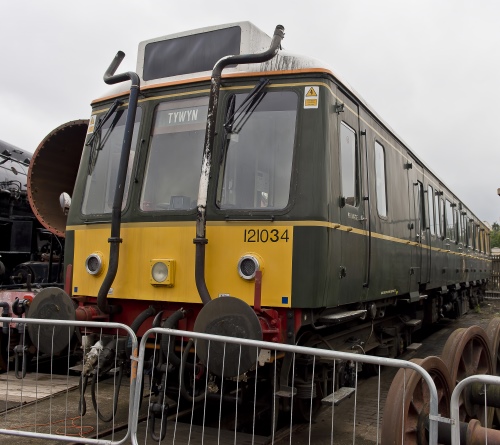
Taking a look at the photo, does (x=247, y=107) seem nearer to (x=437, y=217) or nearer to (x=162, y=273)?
(x=162, y=273)

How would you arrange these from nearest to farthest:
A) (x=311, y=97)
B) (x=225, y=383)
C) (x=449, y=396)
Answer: (x=449, y=396) < (x=311, y=97) < (x=225, y=383)

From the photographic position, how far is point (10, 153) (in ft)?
37.6

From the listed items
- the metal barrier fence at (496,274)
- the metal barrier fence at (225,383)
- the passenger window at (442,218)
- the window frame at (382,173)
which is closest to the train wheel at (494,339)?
the metal barrier fence at (225,383)

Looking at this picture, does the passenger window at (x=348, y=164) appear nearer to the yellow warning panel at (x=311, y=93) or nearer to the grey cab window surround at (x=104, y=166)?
the yellow warning panel at (x=311, y=93)

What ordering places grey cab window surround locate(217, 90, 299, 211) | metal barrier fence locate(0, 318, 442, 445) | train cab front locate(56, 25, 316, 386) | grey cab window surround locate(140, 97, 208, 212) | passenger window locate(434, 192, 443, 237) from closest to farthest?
metal barrier fence locate(0, 318, 442, 445), train cab front locate(56, 25, 316, 386), grey cab window surround locate(217, 90, 299, 211), grey cab window surround locate(140, 97, 208, 212), passenger window locate(434, 192, 443, 237)

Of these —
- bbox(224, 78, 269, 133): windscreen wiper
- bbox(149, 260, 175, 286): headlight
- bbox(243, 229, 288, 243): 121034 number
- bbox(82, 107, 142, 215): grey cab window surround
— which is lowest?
→ bbox(149, 260, 175, 286): headlight

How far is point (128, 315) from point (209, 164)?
5.63ft

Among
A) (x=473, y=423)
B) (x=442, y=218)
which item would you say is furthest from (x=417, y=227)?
(x=473, y=423)

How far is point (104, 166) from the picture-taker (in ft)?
18.6

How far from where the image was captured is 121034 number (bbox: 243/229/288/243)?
4.58 m

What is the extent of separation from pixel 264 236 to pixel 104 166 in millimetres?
2047

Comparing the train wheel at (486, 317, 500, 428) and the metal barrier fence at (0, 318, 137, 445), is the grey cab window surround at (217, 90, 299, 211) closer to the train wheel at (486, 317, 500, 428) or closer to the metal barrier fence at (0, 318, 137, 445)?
the metal barrier fence at (0, 318, 137, 445)

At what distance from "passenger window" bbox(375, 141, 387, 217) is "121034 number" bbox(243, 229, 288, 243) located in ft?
7.05

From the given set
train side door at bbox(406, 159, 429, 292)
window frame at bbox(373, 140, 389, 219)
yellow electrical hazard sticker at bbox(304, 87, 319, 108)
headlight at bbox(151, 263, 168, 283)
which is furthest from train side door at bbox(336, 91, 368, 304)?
train side door at bbox(406, 159, 429, 292)
